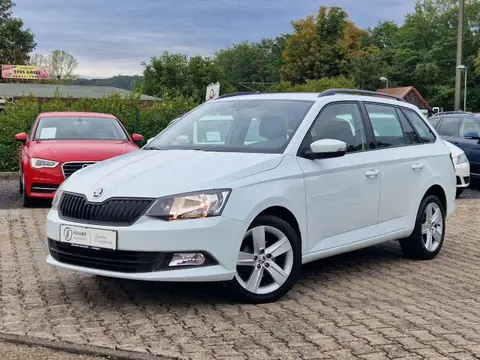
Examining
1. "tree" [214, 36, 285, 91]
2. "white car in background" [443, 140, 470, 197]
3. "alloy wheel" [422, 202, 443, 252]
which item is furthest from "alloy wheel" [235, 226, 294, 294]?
"tree" [214, 36, 285, 91]

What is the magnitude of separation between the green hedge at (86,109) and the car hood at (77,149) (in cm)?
614

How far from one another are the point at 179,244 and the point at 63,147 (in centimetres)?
626

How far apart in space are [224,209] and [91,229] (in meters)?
0.97

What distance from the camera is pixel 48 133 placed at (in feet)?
36.7

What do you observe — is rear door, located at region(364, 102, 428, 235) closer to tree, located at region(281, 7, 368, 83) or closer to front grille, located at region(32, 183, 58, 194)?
front grille, located at region(32, 183, 58, 194)

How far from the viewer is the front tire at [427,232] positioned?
22.6 ft

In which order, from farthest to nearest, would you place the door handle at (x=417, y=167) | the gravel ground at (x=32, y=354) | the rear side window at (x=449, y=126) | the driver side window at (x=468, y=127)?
the rear side window at (x=449, y=126) < the driver side window at (x=468, y=127) < the door handle at (x=417, y=167) < the gravel ground at (x=32, y=354)

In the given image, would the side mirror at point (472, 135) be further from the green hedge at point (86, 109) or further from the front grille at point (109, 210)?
the front grille at point (109, 210)

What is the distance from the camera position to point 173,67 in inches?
2618

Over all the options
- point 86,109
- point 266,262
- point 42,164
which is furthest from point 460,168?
point 86,109

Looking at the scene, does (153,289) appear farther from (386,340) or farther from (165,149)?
(386,340)

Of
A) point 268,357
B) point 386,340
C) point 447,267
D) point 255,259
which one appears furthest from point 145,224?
point 447,267

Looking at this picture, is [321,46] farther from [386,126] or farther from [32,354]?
[32,354]

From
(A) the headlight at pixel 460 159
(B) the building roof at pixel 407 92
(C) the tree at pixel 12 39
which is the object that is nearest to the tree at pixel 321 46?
(B) the building roof at pixel 407 92
